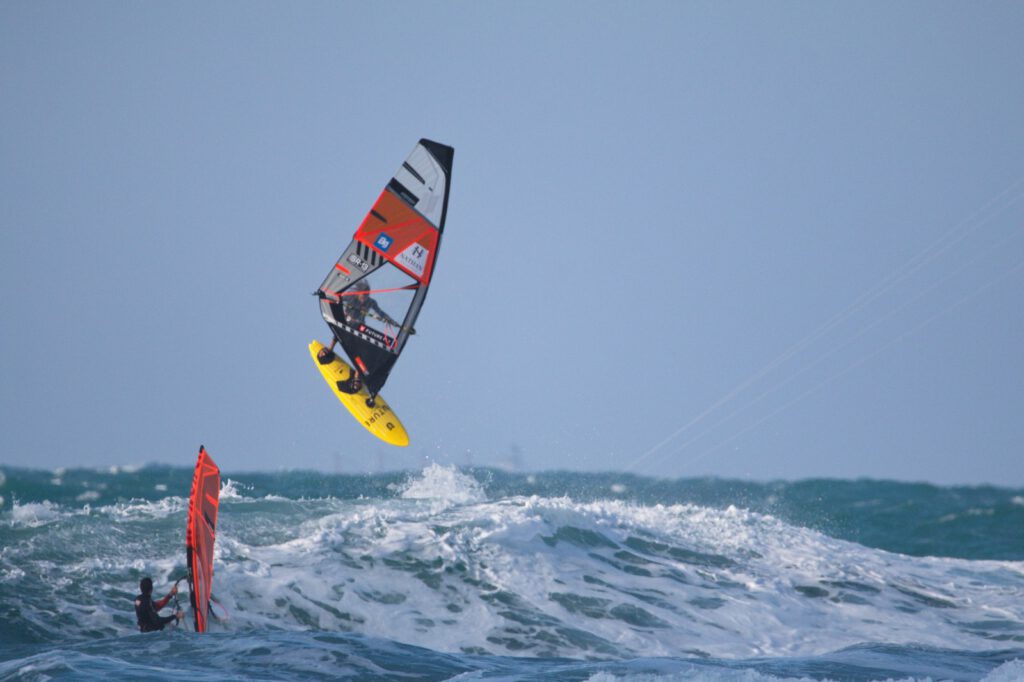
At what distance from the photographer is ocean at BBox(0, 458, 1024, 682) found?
8.34 metres

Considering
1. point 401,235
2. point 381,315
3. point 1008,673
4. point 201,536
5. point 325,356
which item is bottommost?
point 1008,673

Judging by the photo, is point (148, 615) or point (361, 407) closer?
point (148, 615)

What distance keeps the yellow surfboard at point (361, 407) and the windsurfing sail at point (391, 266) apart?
2.25 feet

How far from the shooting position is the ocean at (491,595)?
328 inches

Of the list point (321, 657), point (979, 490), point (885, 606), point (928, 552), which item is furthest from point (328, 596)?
point (979, 490)

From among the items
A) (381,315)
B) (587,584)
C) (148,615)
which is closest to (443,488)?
(381,315)

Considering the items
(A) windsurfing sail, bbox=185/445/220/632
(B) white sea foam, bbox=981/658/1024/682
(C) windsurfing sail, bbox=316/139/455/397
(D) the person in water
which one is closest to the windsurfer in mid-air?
(C) windsurfing sail, bbox=316/139/455/397

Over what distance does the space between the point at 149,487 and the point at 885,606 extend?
14.7 meters

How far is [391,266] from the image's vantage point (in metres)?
12.6

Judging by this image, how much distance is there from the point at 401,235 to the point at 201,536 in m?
4.41

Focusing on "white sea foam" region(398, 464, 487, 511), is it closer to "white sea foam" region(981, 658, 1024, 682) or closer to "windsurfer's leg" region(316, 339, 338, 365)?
"windsurfer's leg" region(316, 339, 338, 365)

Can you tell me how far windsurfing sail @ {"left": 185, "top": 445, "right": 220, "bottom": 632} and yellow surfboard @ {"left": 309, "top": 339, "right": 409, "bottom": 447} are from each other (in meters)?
3.86

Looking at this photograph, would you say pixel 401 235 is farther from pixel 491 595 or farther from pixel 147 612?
pixel 147 612

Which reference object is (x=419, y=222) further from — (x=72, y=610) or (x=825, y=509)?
(x=825, y=509)
